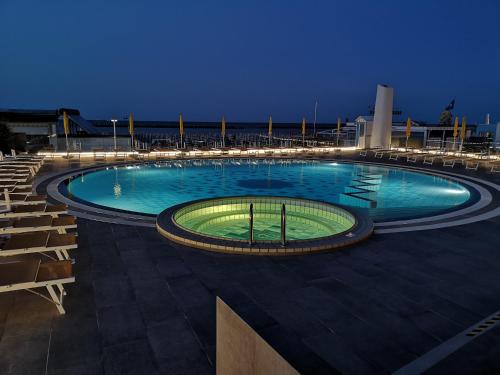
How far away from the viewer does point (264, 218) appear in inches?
340

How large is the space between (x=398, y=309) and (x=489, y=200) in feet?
23.8

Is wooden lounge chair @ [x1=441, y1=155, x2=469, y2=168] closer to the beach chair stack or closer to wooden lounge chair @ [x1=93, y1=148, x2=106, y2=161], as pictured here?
the beach chair stack

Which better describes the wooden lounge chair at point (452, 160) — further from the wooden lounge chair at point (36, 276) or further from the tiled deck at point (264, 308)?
the wooden lounge chair at point (36, 276)

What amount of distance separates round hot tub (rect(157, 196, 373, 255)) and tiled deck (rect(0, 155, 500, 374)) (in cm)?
21

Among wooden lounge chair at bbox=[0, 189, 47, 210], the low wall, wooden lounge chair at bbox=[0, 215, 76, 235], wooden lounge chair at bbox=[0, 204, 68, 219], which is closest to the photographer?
the low wall

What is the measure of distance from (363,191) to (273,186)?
3216 mm

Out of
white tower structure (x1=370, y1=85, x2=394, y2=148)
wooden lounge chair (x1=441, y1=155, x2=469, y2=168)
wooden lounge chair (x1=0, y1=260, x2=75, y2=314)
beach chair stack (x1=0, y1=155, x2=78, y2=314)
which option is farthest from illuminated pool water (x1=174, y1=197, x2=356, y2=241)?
white tower structure (x1=370, y1=85, x2=394, y2=148)

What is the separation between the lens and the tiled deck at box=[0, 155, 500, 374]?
2824 millimetres

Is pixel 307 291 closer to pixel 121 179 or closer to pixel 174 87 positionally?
pixel 121 179

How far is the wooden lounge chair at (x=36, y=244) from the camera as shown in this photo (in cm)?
377

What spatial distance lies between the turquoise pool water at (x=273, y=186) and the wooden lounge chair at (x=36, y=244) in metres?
5.66

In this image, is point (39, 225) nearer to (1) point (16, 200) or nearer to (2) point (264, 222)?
(1) point (16, 200)

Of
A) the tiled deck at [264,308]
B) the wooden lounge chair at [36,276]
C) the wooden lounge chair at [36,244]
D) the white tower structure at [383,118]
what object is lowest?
the tiled deck at [264,308]

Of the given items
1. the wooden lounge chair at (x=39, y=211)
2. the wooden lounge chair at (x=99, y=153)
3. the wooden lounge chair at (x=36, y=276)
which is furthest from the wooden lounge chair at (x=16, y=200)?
the wooden lounge chair at (x=99, y=153)
